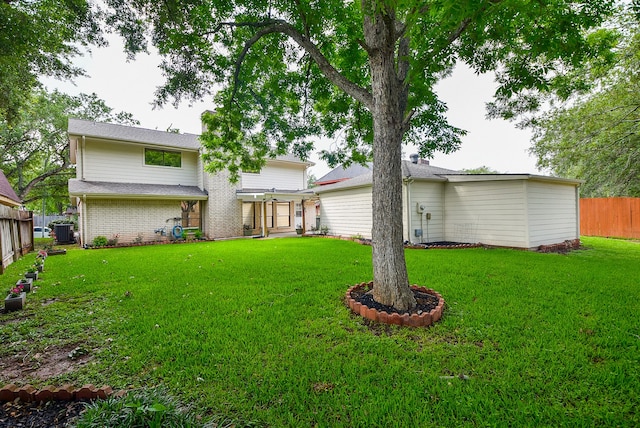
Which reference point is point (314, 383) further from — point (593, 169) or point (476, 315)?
point (593, 169)

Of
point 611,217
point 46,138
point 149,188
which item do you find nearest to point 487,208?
point 611,217

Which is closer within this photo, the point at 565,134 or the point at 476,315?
the point at 476,315

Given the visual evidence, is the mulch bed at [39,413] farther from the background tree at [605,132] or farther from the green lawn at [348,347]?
the background tree at [605,132]

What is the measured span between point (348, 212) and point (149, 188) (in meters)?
10.1

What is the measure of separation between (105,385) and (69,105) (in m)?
25.5

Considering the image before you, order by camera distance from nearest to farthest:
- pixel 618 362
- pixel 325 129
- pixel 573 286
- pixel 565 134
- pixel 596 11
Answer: pixel 618 362, pixel 596 11, pixel 573 286, pixel 325 129, pixel 565 134

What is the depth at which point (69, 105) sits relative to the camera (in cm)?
1952

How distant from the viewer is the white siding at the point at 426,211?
419 inches

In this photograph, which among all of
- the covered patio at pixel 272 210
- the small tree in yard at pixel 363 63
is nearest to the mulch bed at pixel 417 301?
the small tree in yard at pixel 363 63

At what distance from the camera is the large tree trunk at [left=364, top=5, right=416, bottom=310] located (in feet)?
12.9

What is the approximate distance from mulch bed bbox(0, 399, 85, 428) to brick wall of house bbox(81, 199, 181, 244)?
496 inches

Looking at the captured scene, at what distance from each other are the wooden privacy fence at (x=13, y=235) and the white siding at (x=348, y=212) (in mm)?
11412

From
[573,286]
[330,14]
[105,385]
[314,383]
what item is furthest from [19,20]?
[573,286]

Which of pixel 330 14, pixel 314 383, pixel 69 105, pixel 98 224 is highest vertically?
pixel 69 105
